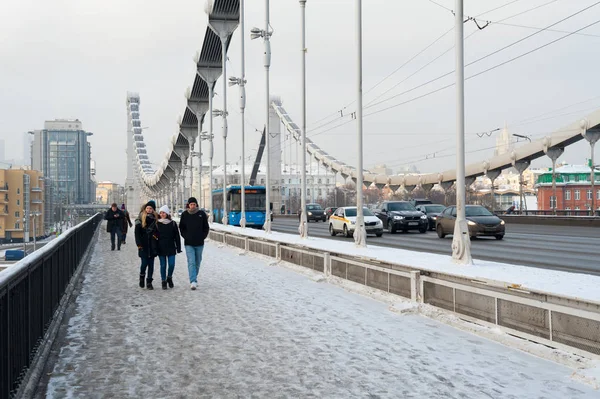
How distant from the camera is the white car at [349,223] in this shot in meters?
28.4

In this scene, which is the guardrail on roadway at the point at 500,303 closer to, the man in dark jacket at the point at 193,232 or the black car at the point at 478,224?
the man in dark jacket at the point at 193,232

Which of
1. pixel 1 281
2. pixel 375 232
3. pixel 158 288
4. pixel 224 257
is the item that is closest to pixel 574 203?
pixel 375 232

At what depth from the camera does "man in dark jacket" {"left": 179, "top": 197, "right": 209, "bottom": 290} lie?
11.2 meters

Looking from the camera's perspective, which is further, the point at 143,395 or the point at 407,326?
the point at 407,326

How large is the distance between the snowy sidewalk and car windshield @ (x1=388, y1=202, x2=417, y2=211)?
2264cm

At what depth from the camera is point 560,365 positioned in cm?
560

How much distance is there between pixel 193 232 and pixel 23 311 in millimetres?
5810

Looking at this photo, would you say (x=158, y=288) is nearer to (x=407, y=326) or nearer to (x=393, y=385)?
(x=407, y=326)

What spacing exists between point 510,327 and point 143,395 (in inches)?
153

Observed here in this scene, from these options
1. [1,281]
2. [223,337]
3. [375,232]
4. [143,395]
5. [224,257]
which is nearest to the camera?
[1,281]

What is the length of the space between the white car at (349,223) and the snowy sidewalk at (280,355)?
1843 cm

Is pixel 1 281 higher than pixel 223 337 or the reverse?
higher

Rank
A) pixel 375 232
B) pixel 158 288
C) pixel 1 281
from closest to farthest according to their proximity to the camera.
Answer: pixel 1 281, pixel 158 288, pixel 375 232

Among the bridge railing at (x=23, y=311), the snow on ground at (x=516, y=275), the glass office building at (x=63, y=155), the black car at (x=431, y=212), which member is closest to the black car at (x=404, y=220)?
the black car at (x=431, y=212)
